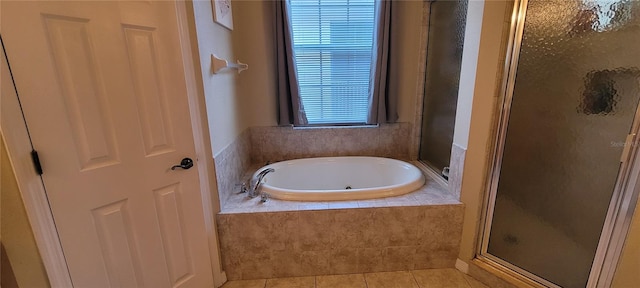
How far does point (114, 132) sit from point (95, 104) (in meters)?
0.13

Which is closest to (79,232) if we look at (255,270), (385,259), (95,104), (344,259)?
(95,104)

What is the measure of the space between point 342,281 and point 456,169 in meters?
1.06

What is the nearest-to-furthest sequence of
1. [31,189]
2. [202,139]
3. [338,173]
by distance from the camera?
[31,189] < [202,139] < [338,173]

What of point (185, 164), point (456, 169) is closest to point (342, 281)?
point (456, 169)

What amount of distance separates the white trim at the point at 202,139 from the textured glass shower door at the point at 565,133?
66.7 inches

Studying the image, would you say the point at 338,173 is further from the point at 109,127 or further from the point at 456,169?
the point at 109,127

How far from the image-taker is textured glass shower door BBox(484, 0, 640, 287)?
47.9 inches

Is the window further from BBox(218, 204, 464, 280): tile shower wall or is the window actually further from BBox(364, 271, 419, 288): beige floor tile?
BBox(364, 271, 419, 288): beige floor tile

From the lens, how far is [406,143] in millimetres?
2732

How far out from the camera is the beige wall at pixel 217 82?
57.4 inches

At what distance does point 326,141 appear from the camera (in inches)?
105

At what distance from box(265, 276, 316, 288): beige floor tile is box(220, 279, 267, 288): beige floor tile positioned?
0.15 feet

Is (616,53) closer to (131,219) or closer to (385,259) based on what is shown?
(385,259)

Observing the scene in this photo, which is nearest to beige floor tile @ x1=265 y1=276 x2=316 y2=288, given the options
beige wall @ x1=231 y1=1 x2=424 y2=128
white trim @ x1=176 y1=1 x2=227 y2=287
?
white trim @ x1=176 y1=1 x2=227 y2=287
